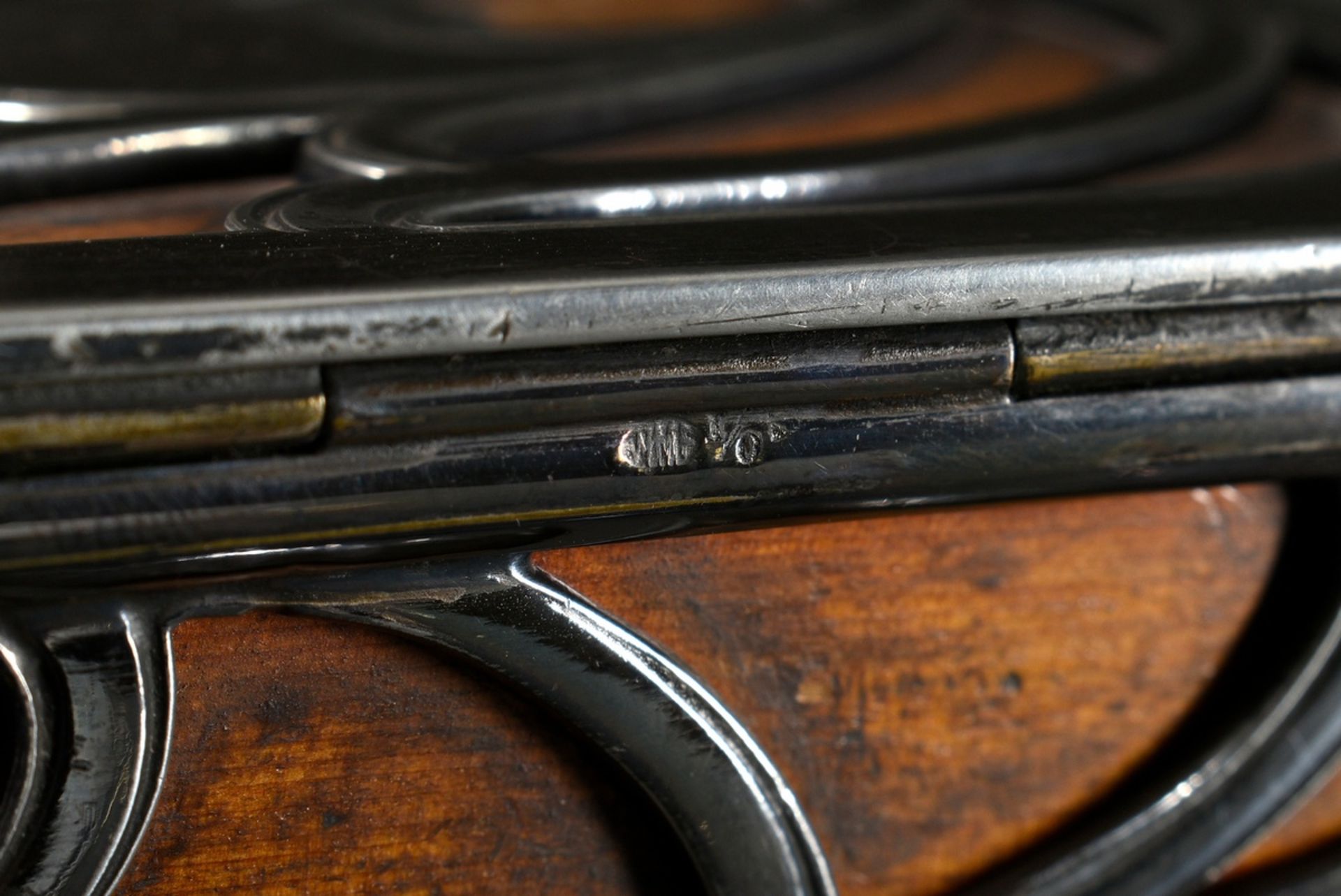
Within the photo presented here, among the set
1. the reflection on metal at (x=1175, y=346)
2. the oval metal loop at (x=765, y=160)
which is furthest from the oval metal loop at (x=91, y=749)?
the reflection on metal at (x=1175, y=346)

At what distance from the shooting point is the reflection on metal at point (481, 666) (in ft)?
1.13

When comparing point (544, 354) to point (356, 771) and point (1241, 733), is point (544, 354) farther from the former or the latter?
point (1241, 733)

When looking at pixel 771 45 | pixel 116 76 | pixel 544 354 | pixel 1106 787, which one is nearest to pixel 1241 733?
pixel 1106 787

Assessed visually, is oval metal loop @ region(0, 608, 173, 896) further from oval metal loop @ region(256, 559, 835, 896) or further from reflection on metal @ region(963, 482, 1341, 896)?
reflection on metal @ region(963, 482, 1341, 896)

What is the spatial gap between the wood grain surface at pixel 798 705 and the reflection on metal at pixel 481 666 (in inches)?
0.7

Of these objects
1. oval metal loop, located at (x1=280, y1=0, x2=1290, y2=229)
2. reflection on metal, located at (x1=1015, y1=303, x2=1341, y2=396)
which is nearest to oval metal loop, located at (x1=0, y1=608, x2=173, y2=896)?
oval metal loop, located at (x1=280, y1=0, x2=1290, y2=229)

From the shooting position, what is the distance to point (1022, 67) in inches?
30.0

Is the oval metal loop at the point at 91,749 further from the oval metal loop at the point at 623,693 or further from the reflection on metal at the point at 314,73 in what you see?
the reflection on metal at the point at 314,73

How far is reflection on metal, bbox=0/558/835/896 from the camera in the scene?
345 millimetres

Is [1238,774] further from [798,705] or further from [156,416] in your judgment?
[156,416]

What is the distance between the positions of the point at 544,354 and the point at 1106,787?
280 millimetres

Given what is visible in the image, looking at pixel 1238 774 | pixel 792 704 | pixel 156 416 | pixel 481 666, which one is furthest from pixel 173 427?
pixel 1238 774

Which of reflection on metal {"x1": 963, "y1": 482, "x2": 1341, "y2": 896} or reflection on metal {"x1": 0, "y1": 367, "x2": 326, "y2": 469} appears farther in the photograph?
reflection on metal {"x1": 963, "y1": 482, "x2": 1341, "y2": 896}

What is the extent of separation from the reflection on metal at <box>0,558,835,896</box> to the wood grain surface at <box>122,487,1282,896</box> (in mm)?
17
